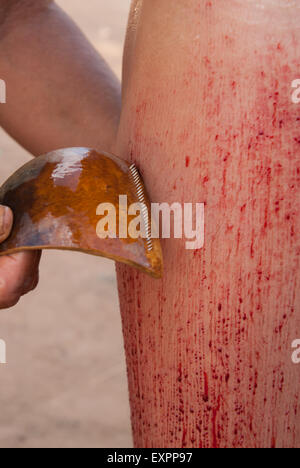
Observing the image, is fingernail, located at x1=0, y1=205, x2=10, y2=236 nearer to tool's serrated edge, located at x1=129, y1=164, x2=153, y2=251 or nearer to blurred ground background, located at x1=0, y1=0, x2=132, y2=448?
tool's serrated edge, located at x1=129, y1=164, x2=153, y2=251

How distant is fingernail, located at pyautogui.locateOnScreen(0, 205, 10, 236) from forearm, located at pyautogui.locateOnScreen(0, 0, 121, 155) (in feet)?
1.09

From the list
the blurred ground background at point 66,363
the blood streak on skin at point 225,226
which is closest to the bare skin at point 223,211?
the blood streak on skin at point 225,226

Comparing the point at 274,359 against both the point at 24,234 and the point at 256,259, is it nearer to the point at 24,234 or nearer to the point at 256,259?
the point at 256,259

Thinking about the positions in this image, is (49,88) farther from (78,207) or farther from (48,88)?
(78,207)

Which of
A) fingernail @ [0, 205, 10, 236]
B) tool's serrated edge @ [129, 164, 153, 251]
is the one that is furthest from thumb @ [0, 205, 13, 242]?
tool's serrated edge @ [129, 164, 153, 251]

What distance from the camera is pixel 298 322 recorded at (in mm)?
617

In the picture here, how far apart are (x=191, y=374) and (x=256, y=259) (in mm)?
131

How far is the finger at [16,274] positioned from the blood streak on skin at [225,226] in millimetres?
112

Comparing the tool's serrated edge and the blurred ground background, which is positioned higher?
the tool's serrated edge

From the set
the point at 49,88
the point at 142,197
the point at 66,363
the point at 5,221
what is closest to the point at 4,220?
the point at 5,221

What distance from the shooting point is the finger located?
602 mm

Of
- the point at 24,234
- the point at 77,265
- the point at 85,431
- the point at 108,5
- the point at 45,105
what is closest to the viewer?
the point at 24,234

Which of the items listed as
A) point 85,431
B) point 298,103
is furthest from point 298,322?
point 85,431

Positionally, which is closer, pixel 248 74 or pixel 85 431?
pixel 248 74
